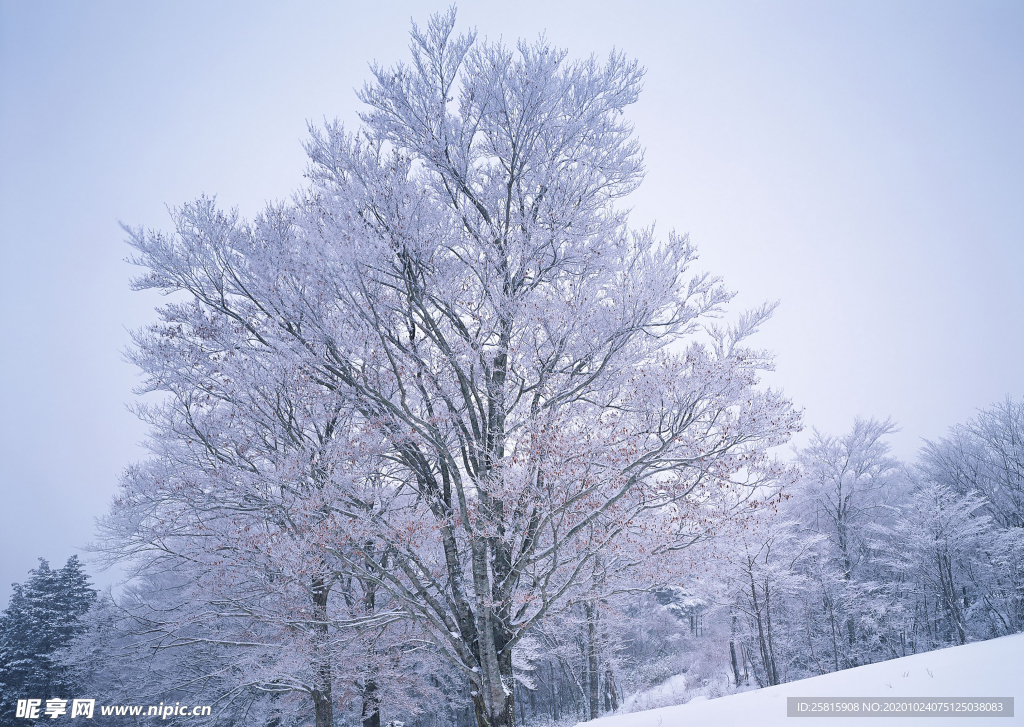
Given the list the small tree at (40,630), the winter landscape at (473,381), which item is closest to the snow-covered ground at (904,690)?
the winter landscape at (473,381)

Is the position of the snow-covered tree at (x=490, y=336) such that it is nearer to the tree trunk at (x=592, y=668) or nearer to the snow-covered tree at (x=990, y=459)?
the tree trunk at (x=592, y=668)

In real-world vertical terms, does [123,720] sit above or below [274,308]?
below

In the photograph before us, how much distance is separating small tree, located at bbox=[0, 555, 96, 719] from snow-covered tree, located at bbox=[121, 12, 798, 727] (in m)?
24.3

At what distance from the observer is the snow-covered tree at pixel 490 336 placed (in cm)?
561

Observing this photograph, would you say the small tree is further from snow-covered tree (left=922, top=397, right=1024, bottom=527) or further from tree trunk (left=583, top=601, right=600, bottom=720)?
snow-covered tree (left=922, top=397, right=1024, bottom=527)

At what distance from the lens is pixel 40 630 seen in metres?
25.3

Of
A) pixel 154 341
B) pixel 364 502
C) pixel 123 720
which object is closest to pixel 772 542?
pixel 364 502

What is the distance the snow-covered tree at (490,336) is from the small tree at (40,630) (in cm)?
2433

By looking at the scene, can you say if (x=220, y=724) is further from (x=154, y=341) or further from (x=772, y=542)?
(x=772, y=542)

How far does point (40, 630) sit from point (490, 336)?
34.1 m

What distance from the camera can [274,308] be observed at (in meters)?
5.84

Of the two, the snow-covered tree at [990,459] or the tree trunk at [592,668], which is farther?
the snow-covered tree at [990,459]

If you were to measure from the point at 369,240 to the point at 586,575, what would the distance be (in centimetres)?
513

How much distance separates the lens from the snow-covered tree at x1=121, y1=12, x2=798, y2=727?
561cm
